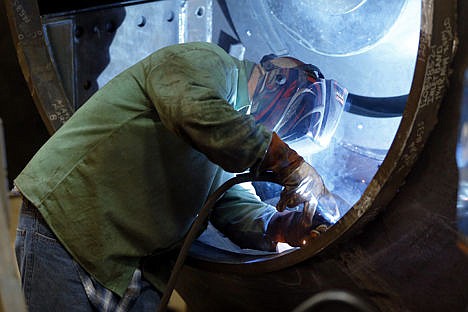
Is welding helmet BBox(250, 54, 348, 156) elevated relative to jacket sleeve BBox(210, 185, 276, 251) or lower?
elevated

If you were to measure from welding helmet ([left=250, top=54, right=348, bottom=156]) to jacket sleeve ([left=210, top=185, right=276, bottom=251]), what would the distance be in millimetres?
208

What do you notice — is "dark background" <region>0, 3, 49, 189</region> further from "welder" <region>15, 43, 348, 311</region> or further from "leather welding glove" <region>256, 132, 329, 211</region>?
"leather welding glove" <region>256, 132, 329, 211</region>

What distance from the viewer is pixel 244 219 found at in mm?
2006

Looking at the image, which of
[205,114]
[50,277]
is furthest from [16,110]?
[205,114]

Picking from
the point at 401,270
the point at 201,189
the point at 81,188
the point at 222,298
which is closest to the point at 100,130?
the point at 81,188

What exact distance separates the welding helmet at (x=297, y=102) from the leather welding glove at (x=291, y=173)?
225 mm

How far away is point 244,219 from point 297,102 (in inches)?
14.0

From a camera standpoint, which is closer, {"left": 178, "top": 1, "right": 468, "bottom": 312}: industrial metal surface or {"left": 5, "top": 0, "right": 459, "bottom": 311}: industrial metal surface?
{"left": 178, "top": 1, "right": 468, "bottom": 312}: industrial metal surface

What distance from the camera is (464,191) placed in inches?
41.9

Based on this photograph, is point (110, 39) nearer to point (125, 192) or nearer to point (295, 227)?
point (125, 192)

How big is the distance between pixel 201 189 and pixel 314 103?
40cm

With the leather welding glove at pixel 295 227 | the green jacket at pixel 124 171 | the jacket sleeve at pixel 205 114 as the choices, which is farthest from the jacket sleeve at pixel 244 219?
the jacket sleeve at pixel 205 114

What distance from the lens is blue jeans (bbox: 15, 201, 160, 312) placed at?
187 centimetres

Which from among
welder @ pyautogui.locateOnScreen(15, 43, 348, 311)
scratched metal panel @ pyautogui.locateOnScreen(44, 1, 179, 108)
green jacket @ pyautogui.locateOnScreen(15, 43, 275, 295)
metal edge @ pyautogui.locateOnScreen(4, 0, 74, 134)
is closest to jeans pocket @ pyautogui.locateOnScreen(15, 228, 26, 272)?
welder @ pyautogui.locateOnScreen(15, 43, 348, 311)
